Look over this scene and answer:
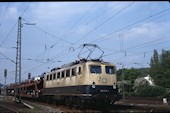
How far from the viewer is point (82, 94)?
68.9 ft

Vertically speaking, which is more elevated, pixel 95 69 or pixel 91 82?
pixel 95 69

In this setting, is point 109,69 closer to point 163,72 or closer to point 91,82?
point 91,82

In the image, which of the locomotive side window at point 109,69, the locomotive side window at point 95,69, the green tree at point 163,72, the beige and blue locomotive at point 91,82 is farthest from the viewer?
the green tree at point 163,72

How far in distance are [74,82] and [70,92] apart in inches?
53.4

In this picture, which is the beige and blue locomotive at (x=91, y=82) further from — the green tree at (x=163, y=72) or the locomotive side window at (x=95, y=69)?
the green tree at (x=163, y=72)

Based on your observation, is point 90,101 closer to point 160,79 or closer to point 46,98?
point 46,98

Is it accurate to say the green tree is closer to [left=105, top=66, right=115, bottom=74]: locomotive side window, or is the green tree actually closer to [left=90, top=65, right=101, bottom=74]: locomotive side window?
[left=105, top=66, right=115, bottom=74]: locomotive side window

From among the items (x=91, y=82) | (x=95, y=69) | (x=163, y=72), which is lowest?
(x=91, y=82)

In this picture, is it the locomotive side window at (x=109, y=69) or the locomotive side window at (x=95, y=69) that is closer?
the locomotive side window at (x=95, y=69)

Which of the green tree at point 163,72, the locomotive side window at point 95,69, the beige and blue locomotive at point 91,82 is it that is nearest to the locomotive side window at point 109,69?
the beige and blue locomotive at point 91,82

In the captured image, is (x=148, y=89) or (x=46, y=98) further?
(x=148, y=89)

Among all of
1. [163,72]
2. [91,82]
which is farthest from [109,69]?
[163,72]

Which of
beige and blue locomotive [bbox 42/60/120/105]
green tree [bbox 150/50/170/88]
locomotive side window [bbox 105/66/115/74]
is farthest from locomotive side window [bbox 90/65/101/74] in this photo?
green tree [bbox 150/50/170/88]

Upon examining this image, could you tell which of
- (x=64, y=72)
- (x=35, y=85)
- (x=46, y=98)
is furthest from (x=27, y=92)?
(x=64, y=72)
